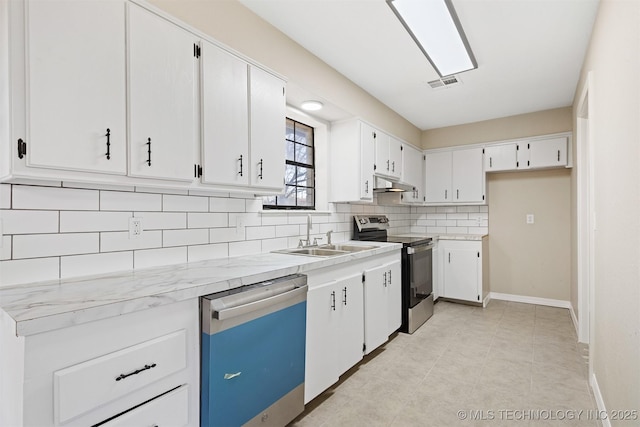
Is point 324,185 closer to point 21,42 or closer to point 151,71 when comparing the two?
point 151,71

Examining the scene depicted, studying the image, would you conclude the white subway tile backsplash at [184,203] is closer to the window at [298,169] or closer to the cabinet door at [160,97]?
the cabinet door at [160,97]

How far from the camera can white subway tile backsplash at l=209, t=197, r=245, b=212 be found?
2141mm

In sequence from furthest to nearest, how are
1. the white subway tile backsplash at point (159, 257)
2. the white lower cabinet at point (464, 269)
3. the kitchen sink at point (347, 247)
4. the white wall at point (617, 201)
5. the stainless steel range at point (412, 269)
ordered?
the white lower cabinet at point (464, 269) < the stainless steel range at point (412, 269) < the kitchen sink at point (347, 247) < the white subway tile backsplash at point (159, 257) < the white wall at point (617, 201)

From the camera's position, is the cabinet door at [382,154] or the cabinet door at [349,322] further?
the cabinet door at [382,154]

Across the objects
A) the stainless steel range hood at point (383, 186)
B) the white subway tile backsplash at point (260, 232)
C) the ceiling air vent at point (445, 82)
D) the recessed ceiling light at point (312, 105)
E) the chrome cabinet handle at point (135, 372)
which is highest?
the ceiling air vent at point (445, 82)

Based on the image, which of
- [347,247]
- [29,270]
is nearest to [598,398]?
[347,247]

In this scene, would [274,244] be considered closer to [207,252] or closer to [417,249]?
[207,252]

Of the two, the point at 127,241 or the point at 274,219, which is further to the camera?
the point at 274,219

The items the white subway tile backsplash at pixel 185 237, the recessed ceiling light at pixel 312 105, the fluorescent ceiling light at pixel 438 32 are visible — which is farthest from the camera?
the recessed ceiling light at pixel 312 105

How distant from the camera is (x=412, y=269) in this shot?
3.45 metres

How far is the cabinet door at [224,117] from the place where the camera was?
1.78 meters

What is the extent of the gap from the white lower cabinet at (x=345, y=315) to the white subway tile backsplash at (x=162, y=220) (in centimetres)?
85

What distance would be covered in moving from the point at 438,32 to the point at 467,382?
8.44 ft

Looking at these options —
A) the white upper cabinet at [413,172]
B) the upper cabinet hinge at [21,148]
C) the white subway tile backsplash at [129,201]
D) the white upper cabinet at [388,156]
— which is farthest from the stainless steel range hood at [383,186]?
the upper cabinet hinge at [21,148]
